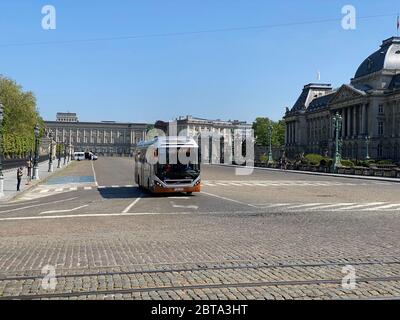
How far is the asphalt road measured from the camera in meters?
7.44

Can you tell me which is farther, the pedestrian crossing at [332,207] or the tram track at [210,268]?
the pedestrian crossing at [332,207]

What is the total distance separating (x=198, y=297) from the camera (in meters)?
6.91

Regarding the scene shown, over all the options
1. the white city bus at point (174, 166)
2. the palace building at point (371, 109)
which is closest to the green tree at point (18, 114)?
the palace building at point (371, 109)

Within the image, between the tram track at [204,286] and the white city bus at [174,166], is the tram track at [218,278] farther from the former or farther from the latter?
the white city bus at [174,166]

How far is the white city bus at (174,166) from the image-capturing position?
84.2 ft

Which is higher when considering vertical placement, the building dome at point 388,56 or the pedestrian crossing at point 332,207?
the building dome at point 388,56

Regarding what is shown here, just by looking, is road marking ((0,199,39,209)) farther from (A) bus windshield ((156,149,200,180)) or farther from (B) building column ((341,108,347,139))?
(B) building column ((341,108,347,139))

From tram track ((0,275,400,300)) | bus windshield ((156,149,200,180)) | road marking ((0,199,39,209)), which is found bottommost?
road marking ((0,199,39,209))

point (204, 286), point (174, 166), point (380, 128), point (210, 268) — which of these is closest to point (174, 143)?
point (174, 166)

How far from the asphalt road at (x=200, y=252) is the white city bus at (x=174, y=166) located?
235 inches

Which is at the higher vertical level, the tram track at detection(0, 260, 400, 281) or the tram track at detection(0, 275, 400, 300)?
the tram track at detection(0, 275, 400, 300)

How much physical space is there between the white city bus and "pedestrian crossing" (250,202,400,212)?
5409mm

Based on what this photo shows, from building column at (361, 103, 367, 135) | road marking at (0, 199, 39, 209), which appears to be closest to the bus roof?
road marking at (0, 199, 39, 209)
